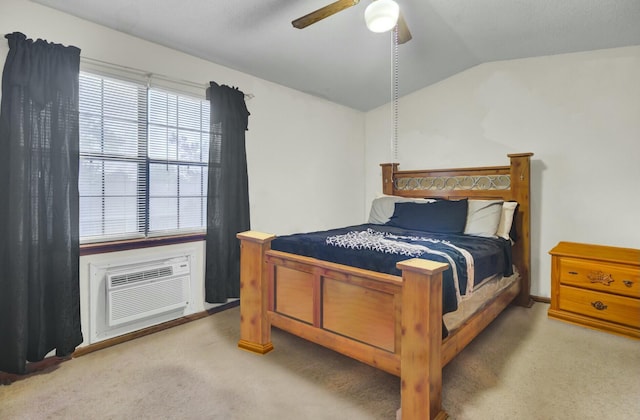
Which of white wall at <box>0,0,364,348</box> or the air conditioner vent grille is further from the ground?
white wall at <box>0,0,364,348</box>

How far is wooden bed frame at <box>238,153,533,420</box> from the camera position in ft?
5.07

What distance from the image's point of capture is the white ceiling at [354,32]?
2281 mm

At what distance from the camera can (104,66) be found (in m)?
2.35

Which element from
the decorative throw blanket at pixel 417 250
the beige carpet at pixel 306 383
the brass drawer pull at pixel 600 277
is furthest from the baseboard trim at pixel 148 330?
the brass drawer pull at pixel 600 277

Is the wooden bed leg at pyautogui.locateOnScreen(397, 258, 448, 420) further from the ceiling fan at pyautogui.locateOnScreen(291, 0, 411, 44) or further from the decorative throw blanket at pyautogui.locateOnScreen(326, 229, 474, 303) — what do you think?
the ceiling fan at pyautogui.locateOnScreen(291, 0, 411, 44)

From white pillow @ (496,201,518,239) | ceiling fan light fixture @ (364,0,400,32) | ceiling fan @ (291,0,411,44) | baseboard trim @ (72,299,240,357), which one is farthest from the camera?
white pillow @ (496,201,518,239)

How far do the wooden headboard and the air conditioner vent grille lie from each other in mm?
2745

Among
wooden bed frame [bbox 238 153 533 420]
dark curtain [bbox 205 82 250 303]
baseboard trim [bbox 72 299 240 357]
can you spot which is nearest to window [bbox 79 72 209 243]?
dark curtain [bbox 205 82 250 303]

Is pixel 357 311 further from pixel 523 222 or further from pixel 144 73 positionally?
pixel 144 73

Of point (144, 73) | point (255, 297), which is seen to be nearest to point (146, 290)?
point (255, 297)

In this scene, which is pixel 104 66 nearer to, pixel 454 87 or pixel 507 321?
pixel 454 87

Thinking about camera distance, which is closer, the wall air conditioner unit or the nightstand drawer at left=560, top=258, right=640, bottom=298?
the wall air conditioner unit

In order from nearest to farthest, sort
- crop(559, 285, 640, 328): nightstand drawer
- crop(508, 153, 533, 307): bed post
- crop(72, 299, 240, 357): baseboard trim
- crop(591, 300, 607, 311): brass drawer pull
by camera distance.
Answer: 1. crop(72, 299, 240, 357): baseboard trim
2. crop(559, 285, 640, 328): nightstand drawer
3. crop(591, 300, 607, 311): brass drawer pull
4. crop(508, 153, 533, 307): bed post

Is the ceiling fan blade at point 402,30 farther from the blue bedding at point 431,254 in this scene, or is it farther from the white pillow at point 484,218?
the white pillow at point 484,218
